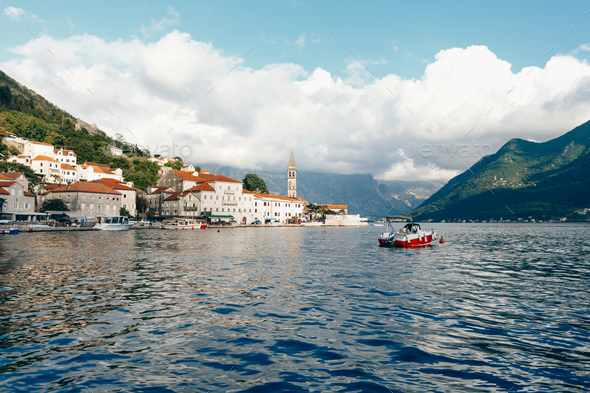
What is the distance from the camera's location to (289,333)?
32.6 feet

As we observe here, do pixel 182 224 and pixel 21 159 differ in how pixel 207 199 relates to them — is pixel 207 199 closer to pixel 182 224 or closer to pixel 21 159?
pixel 182 224

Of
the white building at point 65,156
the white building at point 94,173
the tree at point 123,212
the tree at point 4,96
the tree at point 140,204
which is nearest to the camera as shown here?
the tree at point 123,212

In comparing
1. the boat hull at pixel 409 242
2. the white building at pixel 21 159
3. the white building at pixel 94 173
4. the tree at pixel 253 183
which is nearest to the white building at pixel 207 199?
the white building at pixel 94 173

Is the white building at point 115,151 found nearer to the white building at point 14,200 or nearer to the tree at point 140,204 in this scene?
the tree at point 140,204

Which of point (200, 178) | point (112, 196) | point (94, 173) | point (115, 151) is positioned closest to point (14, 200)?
point (112, 196)

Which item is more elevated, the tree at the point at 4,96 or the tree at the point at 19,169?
the tree at the point at 4,96

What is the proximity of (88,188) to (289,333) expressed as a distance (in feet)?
295

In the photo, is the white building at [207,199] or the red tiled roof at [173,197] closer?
the red tiled roof at [173,197]

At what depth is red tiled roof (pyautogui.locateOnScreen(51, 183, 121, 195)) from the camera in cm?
8200

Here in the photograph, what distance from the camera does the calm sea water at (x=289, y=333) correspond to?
273 inches

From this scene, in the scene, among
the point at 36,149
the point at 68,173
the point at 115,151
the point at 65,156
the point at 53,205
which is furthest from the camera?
the point at 115,151

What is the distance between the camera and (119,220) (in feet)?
269

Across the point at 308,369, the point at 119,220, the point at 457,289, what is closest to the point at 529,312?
the point at 457,289

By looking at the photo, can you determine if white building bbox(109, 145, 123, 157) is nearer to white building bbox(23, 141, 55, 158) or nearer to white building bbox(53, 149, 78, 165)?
white building bbox(53, 149, 78, 165)
